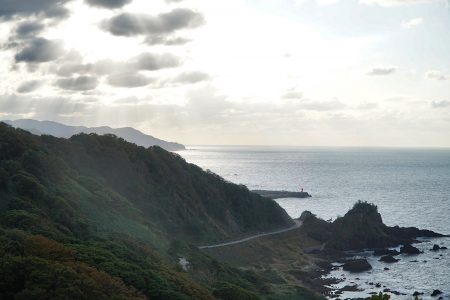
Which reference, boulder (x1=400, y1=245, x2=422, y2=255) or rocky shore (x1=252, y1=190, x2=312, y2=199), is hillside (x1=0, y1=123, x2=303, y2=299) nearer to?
boulder (x1=400, y1=245, x2=422, y2=255)

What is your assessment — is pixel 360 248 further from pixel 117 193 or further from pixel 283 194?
pixel 283 194

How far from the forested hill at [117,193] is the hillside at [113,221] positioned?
0.67 ft

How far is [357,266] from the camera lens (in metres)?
78.3

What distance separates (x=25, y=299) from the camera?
2566 centimetres

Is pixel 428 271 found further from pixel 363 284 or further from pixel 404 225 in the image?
pixel 404 225

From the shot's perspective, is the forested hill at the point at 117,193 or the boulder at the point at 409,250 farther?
the boulder at the point at 409,250

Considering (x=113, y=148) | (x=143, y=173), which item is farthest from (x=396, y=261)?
(x=113, y=148)

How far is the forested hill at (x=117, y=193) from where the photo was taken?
2042 inches

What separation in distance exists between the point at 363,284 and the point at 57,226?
4602 centimetres

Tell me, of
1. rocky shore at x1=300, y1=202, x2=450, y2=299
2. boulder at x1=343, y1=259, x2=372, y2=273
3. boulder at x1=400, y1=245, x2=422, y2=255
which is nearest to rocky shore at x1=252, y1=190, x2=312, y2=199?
rocky shore at x1=300, y1=202, x2=450, y2=299

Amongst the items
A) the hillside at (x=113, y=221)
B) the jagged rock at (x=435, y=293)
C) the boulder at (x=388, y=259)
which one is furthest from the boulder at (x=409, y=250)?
the hillside at (x=113, y=221)

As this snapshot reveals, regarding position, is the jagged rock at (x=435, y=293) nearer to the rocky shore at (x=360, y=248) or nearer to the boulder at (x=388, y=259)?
the rocky shore at (x=360, y=248)

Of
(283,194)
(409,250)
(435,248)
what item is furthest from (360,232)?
(283,194)

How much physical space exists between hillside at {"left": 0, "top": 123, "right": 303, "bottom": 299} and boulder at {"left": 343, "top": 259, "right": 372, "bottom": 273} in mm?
20348
